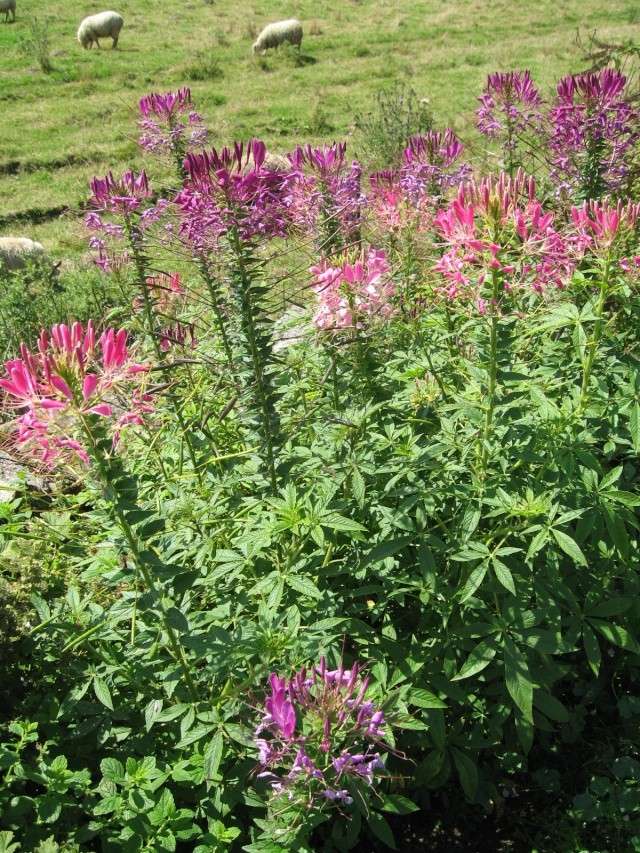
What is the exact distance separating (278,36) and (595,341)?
19594mm

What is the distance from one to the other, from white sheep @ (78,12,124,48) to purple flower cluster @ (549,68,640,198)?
62.7ft

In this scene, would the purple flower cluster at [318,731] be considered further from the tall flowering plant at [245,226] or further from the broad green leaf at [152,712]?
the tall flowering plant at [245,226]

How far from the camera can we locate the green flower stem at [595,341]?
7.11ft

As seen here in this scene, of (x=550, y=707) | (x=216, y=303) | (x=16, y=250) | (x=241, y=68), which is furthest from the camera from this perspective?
(x=241, y=68)

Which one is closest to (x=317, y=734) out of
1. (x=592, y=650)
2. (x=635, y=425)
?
(x=592, y=650)

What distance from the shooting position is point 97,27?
19.0 meters

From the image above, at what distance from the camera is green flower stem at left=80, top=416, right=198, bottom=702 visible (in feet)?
5.94

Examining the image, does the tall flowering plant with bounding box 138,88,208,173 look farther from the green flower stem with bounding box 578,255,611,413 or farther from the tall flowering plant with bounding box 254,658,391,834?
the tall flowering plant with bounding box 254,658,391,834

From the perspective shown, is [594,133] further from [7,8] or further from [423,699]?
[7,8]

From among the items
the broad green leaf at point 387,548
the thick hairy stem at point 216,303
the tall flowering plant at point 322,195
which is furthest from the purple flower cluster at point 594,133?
the broad green leaf at point 387,548

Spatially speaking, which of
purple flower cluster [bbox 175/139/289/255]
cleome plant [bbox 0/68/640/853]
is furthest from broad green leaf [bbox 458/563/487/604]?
purple flower cluster [bbox 175/139/289/255]

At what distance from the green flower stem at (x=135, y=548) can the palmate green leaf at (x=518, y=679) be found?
0.90m

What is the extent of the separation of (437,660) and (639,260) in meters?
1.38

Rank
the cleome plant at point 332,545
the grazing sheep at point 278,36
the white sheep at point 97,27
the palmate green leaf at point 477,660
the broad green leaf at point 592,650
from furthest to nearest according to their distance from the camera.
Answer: the grazing sheep at point 278,36 < the white sheep at point 97,27 < the broad green leaf at point 592,650 < the palmate green leaf at point 477,660 < the cleome plant at point 332,545
